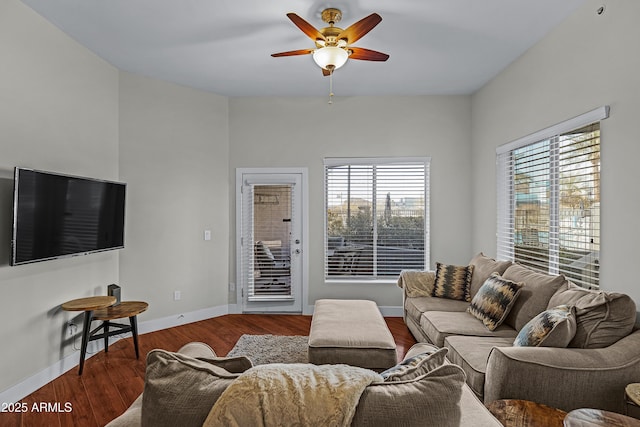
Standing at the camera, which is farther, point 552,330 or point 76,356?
point 76,356

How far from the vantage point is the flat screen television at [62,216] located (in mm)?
2598

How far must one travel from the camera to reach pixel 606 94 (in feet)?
8.18

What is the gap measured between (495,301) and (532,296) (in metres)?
0.27

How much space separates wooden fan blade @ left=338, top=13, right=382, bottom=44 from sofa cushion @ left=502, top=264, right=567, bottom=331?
89.1 inches

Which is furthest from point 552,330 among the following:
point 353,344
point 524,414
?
point 353,344

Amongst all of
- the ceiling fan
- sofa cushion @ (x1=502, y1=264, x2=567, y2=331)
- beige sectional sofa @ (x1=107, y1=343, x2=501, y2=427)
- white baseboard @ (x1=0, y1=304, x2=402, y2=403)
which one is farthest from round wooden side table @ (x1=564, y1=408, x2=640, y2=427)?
white baseboard @ (x1=0, y1=304, x2=402, y2=403)

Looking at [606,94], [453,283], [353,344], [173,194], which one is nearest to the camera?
[606,94]

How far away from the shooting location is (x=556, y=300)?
2488 mm

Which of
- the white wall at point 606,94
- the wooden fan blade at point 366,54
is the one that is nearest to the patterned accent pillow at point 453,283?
the white wall at point 606,94

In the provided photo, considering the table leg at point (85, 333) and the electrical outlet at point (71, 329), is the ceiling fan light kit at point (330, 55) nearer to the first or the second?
the table leg at point (85, 333)

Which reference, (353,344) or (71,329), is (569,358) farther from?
(71,329)

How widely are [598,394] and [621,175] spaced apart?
141 centimetres

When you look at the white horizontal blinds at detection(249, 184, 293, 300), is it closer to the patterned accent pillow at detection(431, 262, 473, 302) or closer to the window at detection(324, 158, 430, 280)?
the window at detection(324, 158, 430, 280)

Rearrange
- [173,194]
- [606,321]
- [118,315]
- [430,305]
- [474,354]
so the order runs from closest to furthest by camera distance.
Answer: [606,321]
[474,354]
[118,315]
[430,305]
[173,194]
